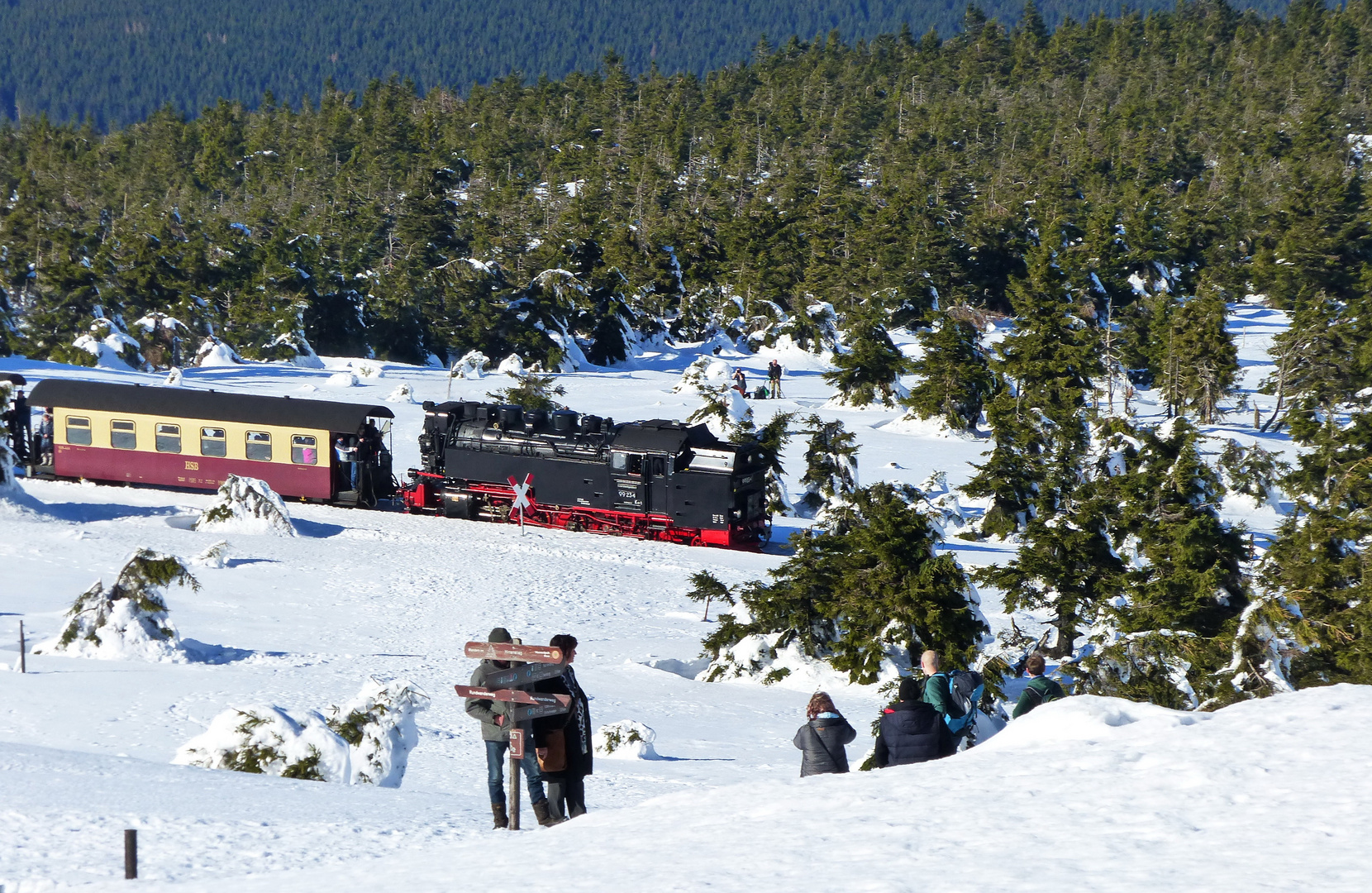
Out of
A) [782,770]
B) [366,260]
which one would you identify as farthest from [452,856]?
[366,260]

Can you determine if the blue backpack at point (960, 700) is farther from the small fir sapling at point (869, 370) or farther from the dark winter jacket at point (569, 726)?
the small fir sapling at point (869, 370)

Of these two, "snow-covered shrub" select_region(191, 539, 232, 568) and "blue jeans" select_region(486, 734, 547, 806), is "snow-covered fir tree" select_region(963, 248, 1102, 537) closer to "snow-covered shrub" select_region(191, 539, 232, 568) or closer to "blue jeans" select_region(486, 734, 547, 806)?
"snow-covered shrub" select_region(191, 539, 232, 568)

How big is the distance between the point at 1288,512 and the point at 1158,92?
94331mm

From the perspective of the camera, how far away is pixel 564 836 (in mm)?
8539

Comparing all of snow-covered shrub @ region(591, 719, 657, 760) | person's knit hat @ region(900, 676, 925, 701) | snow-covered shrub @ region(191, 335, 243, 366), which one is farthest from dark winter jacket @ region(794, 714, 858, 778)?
snow-covered shrub @ region(191, 335, 243, 366)

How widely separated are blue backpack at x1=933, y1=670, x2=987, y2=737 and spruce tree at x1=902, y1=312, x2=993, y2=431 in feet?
127

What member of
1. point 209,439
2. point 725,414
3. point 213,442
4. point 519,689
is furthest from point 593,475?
point 519,689

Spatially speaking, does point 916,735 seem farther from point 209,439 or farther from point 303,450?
point 209,439

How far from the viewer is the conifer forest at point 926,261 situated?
21.3 m

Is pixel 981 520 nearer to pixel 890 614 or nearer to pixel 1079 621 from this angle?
pixel 1079 621

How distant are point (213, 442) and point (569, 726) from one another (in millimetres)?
25131

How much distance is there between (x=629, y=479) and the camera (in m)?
29.7

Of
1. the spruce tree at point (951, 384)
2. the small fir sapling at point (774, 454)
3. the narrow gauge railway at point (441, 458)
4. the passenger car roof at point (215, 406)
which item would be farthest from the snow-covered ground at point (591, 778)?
the spruce tree at point (951, 384)

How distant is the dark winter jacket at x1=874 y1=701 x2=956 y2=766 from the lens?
10.4 m
